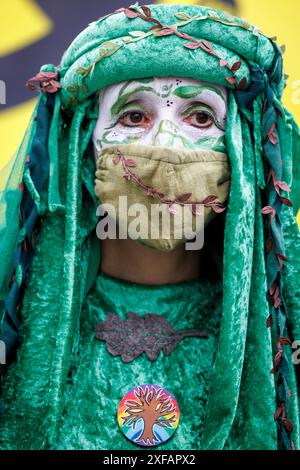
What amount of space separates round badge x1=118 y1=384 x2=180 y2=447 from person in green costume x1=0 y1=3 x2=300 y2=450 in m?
0.02

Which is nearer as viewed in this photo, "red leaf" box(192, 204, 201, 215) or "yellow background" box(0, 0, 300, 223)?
"red leaf" box(192, 204, 201, 215)

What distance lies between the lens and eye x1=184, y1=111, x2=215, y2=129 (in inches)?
74.0

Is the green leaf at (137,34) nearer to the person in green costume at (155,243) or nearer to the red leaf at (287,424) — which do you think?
the person in green costume at (155,243)

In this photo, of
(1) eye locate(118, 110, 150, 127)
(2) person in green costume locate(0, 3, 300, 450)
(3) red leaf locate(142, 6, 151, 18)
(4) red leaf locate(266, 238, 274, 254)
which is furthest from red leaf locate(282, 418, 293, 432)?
(3) red leaf locate(142, 6, 151, 18)

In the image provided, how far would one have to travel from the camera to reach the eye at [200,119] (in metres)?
1.88

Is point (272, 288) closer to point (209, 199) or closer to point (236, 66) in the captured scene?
point (209, 199)

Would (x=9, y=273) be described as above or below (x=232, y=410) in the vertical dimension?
above

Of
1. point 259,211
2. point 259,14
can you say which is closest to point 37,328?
point 259,211

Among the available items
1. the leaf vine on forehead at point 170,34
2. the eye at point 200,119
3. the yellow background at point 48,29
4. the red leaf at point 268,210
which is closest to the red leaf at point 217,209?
the red leaf at point 268,210

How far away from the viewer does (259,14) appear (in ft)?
8.50

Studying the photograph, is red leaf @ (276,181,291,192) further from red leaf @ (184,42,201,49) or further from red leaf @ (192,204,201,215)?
red leaf @ (184,42,201,49)

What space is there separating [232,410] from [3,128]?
1.36 m

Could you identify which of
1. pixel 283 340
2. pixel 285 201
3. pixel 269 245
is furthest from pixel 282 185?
pixel 283 340
